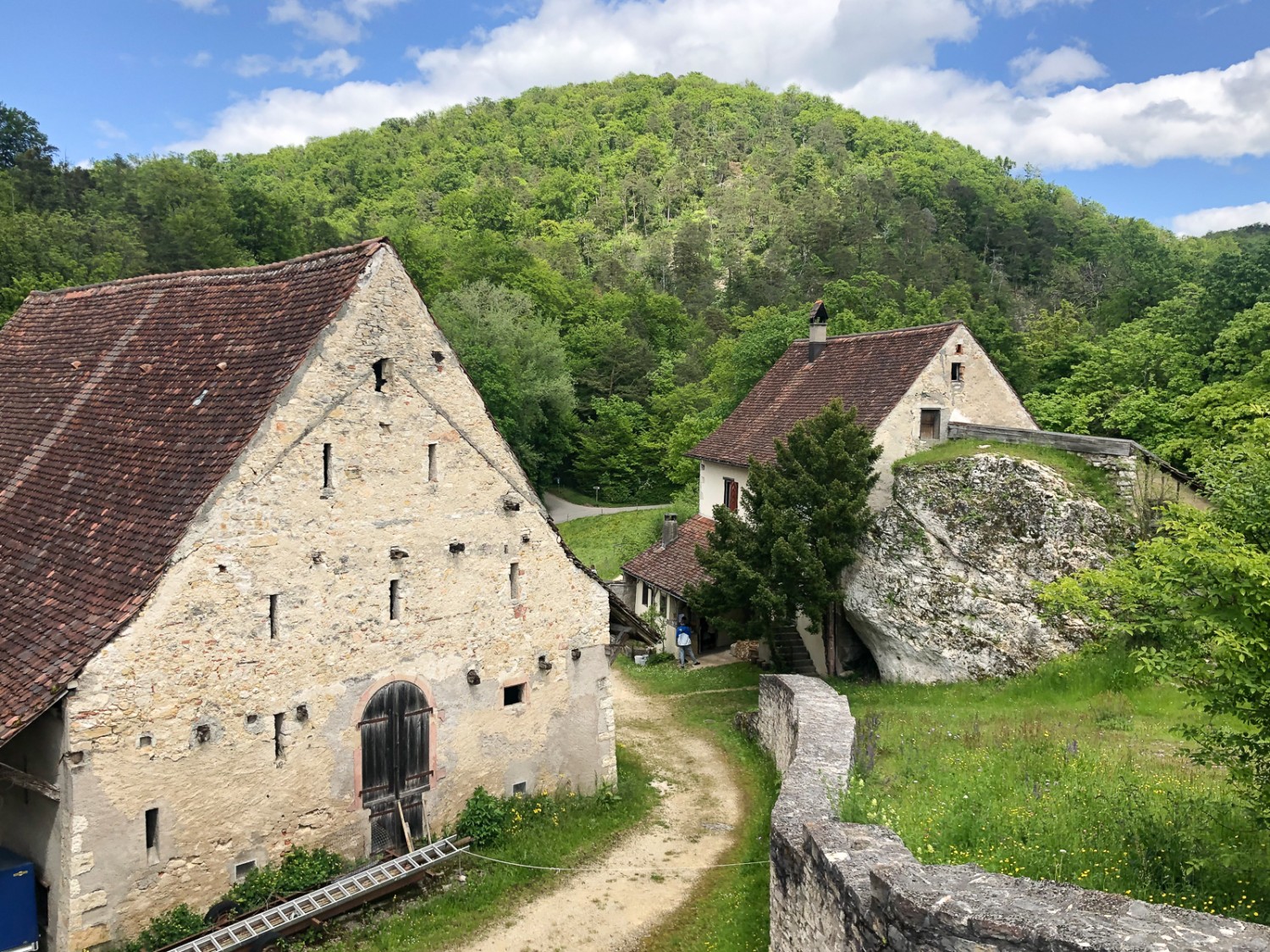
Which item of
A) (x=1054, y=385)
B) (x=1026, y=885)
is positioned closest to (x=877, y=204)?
(x=1054, y=385)

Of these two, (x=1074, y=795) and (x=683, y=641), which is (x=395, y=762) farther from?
(x=683, y=641)

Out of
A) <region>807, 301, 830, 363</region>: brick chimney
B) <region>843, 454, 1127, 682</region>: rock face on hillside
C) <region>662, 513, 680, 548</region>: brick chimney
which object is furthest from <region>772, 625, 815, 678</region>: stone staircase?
<region>807, 301, 830, 363</region>: brick chimney

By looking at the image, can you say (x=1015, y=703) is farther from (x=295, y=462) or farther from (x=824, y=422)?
(x=295, y=462)

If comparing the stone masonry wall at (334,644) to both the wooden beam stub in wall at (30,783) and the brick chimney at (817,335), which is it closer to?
the wooden beam stub in wall at (30,783)

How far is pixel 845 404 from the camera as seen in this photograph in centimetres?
2648

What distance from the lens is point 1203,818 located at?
9.42 meters

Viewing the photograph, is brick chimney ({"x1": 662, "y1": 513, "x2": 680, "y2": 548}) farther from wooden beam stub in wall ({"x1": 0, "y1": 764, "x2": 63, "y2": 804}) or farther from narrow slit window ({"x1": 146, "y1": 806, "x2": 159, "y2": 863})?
wooden beam stub in wall ({"x1": 0, "y1": 764, "x2": 63, "y2": 804})

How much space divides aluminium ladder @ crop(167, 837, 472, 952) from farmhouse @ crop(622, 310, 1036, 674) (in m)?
14.6

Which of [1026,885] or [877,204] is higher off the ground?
[877,204]

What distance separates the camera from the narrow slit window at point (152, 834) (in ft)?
36.7

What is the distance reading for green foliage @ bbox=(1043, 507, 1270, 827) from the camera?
7484 mm

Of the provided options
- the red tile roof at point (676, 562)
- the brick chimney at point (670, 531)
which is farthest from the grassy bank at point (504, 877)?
the brick chimney at point (670, 531)

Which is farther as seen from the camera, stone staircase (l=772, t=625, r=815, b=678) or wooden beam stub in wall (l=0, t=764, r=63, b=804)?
stone staircase (l=772, t=625, r=815, b=678)

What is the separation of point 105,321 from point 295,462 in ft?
23.6
